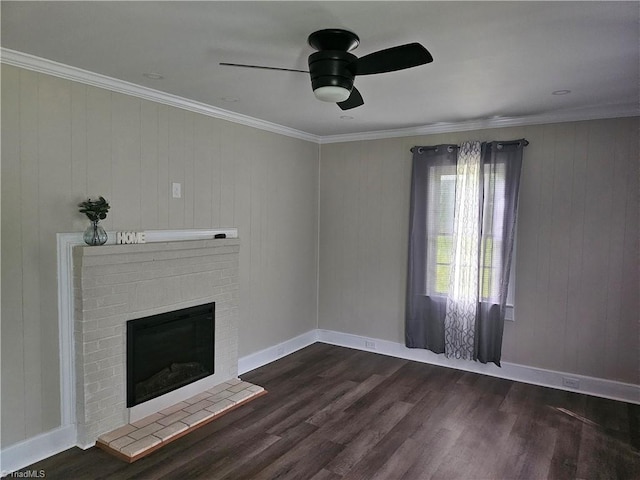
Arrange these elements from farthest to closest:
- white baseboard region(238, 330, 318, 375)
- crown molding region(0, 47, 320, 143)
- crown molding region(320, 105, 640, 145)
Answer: white baseboard region(238, 330, 318, 375) < crown molding region(320, 105, 640, 145) < crown molding region(0, 47, 320, 143)

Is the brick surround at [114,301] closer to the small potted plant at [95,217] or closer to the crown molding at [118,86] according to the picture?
the small potted plant at [95,217]

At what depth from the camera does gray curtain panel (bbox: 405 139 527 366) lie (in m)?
4.12

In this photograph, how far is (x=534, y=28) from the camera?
2125mm

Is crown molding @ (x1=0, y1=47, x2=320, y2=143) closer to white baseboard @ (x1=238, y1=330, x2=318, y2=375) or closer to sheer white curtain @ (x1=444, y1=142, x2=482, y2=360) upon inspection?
sheer white curtain @ (x1=444, y1=142, x2=482, y2=360)

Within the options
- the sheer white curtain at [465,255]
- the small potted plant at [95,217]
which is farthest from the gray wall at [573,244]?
the small potted plant at [95,217]

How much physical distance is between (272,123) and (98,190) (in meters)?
2.02

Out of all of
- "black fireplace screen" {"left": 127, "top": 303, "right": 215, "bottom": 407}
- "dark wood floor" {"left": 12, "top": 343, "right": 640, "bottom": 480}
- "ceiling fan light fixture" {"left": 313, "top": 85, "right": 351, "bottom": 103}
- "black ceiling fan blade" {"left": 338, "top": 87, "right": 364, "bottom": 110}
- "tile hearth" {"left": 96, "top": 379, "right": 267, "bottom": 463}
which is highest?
"black ceiling fan blade" {"left": 338, "top": 87, "right": 364, "bottom": 110}

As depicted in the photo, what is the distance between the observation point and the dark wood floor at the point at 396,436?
271 cm

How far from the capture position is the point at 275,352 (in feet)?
15.6

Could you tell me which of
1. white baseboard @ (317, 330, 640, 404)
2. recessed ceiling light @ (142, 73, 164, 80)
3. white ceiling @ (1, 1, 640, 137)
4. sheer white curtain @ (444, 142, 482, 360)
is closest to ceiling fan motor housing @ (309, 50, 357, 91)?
white ceiling @ (1, 1, 640, 137)

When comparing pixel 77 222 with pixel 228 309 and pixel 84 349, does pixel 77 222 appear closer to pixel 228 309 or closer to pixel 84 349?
pixel 84 349

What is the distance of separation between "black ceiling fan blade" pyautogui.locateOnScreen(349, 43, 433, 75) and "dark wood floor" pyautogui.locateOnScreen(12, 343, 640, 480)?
2419 millimetres

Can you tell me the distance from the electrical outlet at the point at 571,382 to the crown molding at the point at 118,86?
3836 millimetres

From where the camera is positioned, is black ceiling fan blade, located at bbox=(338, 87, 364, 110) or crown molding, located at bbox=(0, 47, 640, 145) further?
crown molding, located at bbox=(0, 47, 640, 145)
